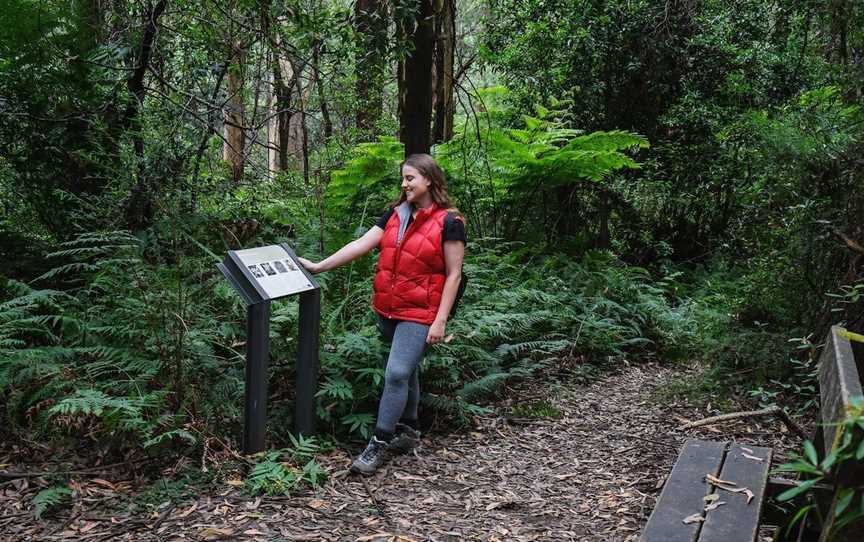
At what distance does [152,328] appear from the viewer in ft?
15.9

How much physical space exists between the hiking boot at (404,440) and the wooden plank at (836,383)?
9.32ft

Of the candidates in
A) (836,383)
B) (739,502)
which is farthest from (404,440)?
(836,383)

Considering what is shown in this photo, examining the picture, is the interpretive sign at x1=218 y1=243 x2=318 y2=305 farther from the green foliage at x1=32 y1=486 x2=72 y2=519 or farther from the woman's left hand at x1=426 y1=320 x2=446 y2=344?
the green foliage at x1=32 y1=486 x2=72 y2=519

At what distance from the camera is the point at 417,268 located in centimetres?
483

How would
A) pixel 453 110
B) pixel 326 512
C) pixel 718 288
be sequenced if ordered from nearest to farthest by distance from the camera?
pixel 326 512 < pixel 718 288 < pixel 453 110

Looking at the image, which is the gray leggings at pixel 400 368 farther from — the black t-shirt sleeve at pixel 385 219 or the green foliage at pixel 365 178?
the green foliage at pixel 365 178

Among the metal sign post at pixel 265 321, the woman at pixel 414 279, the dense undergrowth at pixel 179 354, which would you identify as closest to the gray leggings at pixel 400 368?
the woman at pixel 414 279

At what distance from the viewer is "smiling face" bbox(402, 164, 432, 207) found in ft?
15.9

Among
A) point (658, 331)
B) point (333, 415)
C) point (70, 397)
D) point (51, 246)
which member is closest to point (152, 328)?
point (70, 397)

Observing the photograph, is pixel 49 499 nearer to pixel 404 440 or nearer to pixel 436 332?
pixel 404 440

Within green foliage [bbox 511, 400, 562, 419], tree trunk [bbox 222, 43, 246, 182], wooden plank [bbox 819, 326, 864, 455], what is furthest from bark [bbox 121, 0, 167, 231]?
wooden plank [bbox 819, 326, 864, 455]

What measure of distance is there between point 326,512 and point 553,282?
5258 mm

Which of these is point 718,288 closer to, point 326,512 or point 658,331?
point 658,331

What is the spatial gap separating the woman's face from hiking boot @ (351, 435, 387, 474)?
1.61 metres
